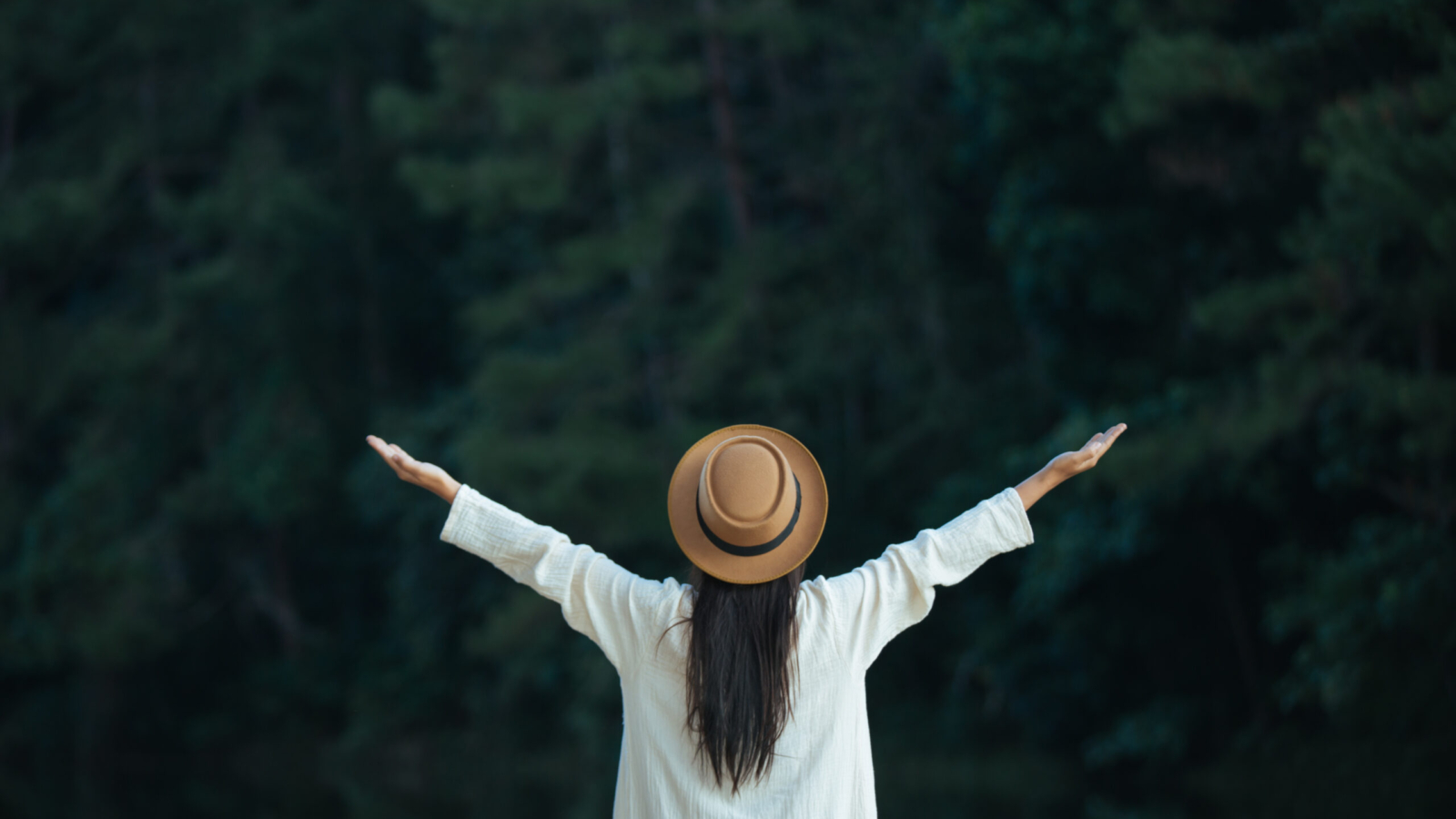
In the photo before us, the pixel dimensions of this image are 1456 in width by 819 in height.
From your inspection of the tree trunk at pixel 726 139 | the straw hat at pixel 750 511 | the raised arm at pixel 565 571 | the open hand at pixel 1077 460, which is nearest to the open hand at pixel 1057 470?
the open hand at pixel 1077 460

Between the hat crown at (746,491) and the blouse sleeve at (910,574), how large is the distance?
0.35 ft

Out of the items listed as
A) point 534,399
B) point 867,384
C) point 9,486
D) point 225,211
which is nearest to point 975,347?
point 867,384

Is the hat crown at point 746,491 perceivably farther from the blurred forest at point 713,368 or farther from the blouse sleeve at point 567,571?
the blurred forest at point 713,368

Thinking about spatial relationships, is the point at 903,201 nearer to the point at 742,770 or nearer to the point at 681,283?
the point at 681,283

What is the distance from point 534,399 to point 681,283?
6.03 feet

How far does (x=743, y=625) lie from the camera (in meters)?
1.63

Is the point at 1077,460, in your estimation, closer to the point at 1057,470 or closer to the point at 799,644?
the point at 1057,470

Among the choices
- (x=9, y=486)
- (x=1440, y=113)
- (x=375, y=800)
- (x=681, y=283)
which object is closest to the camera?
(x=1440, y=113)

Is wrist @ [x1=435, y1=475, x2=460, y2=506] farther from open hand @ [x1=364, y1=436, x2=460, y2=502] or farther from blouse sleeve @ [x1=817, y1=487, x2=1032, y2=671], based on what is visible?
blouse sleeve @ [x1=817, y1=487, x2=1032, y2=671]

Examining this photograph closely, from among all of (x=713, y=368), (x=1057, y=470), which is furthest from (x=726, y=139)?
(x=1057, y=470)

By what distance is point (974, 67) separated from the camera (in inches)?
356

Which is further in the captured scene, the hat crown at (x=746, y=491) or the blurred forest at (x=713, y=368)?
the blurred forest at (x=713, y=368)

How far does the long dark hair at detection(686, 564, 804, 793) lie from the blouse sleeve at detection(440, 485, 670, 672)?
0.25 feet

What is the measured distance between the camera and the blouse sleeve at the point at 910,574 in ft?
5.48
